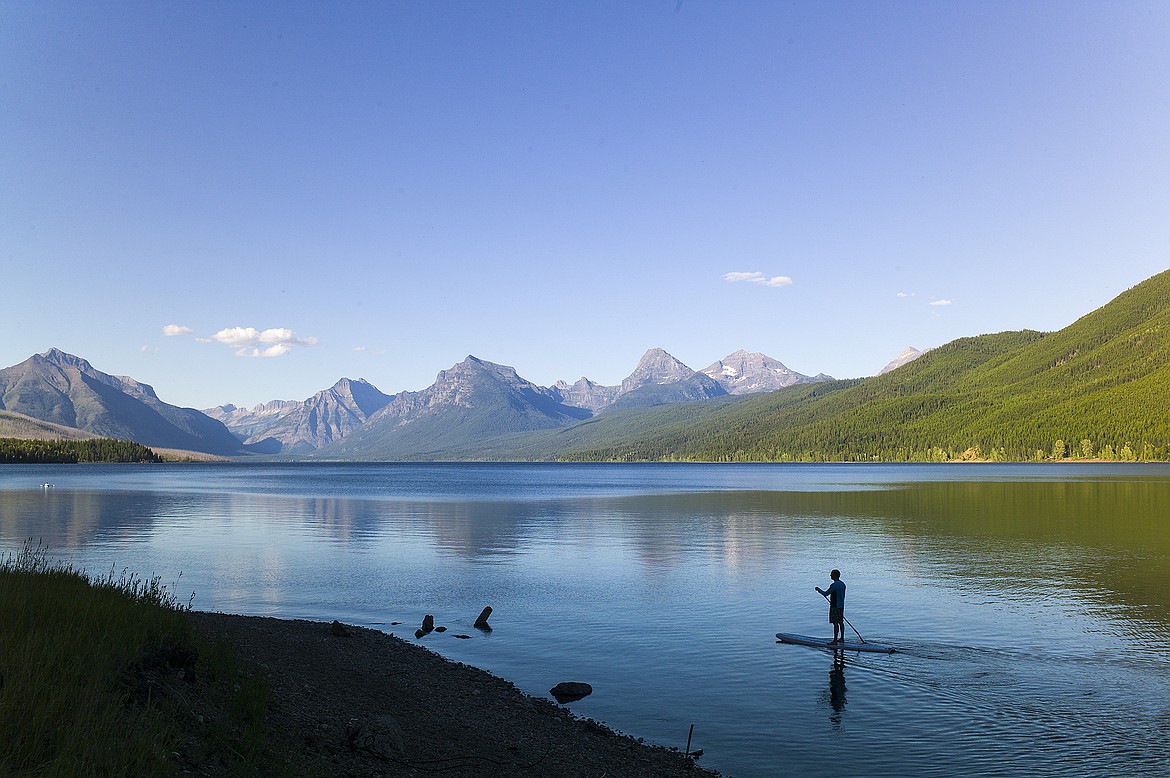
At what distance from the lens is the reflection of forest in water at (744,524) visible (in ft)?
173

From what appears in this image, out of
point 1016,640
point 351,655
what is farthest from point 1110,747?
point 351,655

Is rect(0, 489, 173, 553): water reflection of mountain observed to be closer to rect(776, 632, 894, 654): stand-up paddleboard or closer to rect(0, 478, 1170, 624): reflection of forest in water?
rect(0, 478, 1170, 624): reflection of forest in water

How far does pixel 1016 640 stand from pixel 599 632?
17298 millimetres

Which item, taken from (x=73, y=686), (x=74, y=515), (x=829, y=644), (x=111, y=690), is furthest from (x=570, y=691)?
(x=74, y=515)

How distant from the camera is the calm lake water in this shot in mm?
21328

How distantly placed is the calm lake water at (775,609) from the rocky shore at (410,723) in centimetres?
182

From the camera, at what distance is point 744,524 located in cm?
8488

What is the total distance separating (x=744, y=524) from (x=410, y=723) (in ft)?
226

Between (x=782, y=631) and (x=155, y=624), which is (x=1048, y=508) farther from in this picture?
A: (x=155, y=624)

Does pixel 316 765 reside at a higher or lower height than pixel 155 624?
lower

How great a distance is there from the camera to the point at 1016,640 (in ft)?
104

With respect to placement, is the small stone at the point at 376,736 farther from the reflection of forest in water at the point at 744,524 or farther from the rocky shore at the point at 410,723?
the reflection of forest in water at the point at 744,524

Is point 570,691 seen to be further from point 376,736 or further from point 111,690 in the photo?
point 111,690

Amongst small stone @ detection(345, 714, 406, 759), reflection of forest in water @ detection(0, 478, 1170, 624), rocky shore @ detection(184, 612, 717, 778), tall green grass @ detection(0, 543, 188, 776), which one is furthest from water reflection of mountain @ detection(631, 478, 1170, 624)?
tall green grass @ detection(0, 543, 188, 776)
